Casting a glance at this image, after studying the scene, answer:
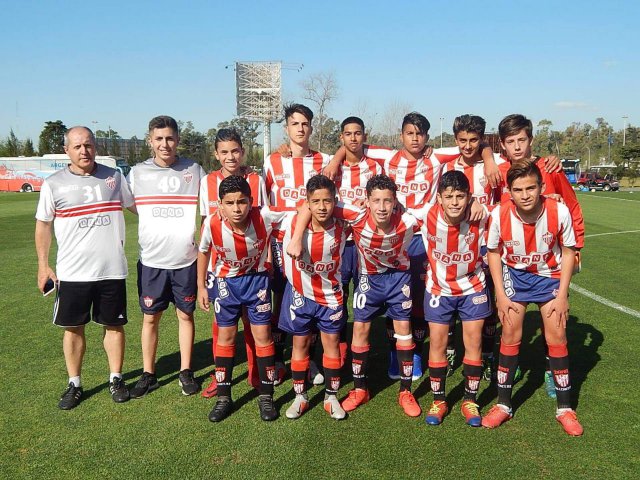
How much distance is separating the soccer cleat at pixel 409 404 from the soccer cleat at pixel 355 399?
0.85 feet

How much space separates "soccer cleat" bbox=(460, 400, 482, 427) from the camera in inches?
137

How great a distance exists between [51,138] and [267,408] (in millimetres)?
61462

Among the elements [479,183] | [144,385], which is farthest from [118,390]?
[479,183]

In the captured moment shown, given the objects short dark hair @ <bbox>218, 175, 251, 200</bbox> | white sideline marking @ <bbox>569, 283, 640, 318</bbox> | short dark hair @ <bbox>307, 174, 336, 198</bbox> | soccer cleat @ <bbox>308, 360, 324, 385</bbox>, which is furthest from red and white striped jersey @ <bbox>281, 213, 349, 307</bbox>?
white sideline marking @ <bbox>569, 283, 640, 318</bbox>

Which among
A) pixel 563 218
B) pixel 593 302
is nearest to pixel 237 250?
pixel 563 218

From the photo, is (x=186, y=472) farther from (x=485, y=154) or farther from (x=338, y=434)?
(x=485, y=154)

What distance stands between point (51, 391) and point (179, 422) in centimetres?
126

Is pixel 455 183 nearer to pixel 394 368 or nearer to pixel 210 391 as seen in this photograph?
pixel 394 368

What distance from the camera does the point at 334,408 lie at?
12.0 feet

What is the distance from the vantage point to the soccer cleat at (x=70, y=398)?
3.80m

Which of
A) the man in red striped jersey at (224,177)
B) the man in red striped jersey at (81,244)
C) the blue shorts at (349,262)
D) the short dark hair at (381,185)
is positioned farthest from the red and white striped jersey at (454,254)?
the man in red striped jersey at (81,244)

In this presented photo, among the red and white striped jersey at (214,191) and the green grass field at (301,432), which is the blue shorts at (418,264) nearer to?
the green grass field at (301,432)

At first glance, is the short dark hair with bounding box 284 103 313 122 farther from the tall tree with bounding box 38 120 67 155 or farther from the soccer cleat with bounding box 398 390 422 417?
the tall tree with bounding box 38 120 67 155

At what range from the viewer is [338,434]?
3.40m
